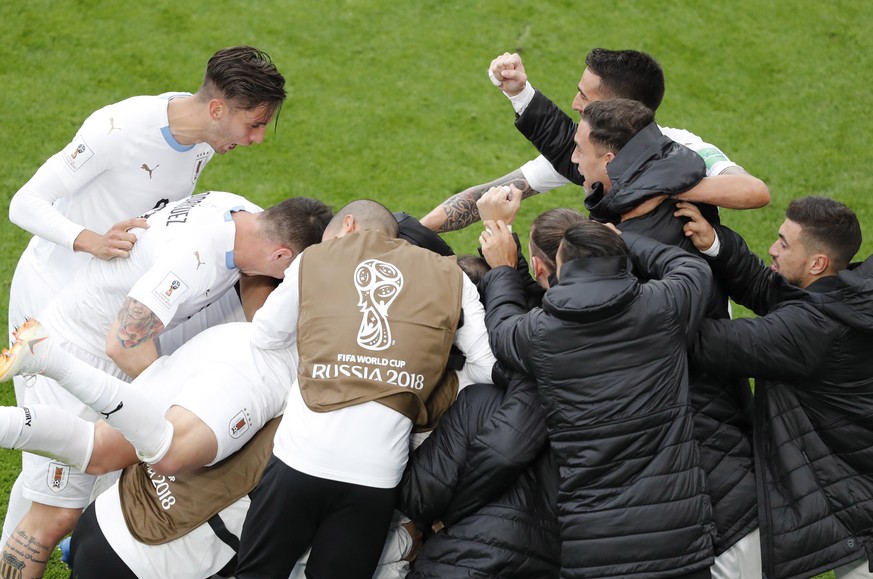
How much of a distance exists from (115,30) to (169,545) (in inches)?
220

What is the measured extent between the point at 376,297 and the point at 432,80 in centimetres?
470

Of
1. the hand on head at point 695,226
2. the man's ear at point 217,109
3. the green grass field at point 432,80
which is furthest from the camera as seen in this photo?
the green grass field at point 432,80

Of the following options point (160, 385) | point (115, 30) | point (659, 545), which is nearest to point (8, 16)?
point (115, 30)

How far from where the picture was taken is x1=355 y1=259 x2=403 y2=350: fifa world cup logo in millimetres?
3283

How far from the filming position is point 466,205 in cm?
478

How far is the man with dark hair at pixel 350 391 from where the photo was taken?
3.21 meters

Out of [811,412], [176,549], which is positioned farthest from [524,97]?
[176,549]

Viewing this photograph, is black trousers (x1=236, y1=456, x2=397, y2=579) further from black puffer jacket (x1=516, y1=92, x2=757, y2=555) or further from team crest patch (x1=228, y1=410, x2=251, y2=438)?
black puffer jacket (x1=516, y1=92, x2=757, y2=555)

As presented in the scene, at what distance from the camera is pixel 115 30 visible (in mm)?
7879

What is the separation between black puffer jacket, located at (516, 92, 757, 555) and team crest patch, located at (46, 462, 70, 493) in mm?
2128

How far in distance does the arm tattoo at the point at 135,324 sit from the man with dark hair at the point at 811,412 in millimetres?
1872

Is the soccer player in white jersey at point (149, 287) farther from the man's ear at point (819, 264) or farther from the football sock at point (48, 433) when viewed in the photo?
the man's ear at point (819, 264)

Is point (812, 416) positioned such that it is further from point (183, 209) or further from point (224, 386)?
point (183, 209)

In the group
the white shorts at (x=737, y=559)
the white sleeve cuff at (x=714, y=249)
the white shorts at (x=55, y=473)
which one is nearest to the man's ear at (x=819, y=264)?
the white sleeve cuff at (x=714, y=249)
